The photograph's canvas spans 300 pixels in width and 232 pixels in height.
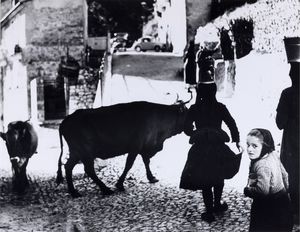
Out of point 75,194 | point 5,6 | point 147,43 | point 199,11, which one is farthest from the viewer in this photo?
point 147,43

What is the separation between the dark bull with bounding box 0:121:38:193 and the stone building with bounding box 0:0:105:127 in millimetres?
81

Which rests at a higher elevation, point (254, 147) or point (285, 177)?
point (254, 147)

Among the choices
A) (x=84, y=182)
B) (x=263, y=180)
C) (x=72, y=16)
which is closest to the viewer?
(x=263, y=180)

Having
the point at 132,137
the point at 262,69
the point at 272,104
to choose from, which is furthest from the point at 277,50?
the point at 132,137

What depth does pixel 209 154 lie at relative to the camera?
3.29m

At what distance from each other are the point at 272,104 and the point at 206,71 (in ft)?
1.78

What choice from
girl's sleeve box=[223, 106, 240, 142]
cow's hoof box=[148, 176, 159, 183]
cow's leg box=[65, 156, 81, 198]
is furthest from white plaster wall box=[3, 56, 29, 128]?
girl's sleeve box=[223, 106, 240, 142]

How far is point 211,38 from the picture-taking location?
3.83 meters

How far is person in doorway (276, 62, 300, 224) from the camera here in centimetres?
321

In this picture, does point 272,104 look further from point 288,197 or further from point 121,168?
point 121,168

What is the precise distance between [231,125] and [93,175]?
107 centimetres

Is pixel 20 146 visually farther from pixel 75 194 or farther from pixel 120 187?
pixel 120 187

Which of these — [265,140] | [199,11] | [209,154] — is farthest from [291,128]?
[199,11]

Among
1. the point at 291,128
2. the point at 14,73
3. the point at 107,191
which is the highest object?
the point at 14,73
